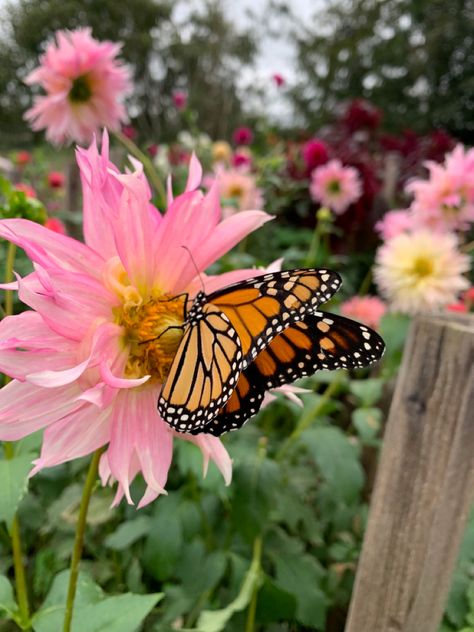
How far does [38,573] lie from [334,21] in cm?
1215

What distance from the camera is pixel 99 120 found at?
4.61 ft

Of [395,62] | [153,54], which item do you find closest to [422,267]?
Result: [395,62]

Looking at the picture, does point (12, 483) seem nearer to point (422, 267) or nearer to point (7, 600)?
point (7, 600)

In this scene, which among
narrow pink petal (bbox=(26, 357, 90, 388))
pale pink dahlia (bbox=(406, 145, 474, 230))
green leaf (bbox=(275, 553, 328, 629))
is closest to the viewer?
narrow pink petal (bbox=(26, 357, 90, 388))

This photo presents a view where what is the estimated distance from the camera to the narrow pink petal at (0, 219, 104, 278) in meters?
0.43

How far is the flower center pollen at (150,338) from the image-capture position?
0.52m

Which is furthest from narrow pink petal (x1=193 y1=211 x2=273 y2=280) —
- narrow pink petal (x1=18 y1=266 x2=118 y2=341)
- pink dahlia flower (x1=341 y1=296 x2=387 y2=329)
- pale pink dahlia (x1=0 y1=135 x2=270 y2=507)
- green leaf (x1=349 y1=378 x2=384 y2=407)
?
pink dahlia flower (x1=341 y1=296 x2=387 y2=329)

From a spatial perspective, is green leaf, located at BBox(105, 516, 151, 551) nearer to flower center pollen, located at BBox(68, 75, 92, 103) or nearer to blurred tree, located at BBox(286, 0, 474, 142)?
flower center pollen, located at BBox(68, 75, 92, 103)

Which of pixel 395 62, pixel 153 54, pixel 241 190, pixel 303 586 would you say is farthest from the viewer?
pixel 153 54

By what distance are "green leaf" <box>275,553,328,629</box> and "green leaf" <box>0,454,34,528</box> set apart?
0.71 metres

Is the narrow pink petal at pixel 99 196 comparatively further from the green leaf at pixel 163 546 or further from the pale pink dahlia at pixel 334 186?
the pale pink dahlia at pixel 334 186

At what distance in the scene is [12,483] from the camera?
1.94 ft

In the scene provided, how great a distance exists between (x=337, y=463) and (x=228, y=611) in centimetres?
43

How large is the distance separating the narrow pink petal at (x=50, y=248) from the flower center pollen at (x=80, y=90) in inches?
41.1
